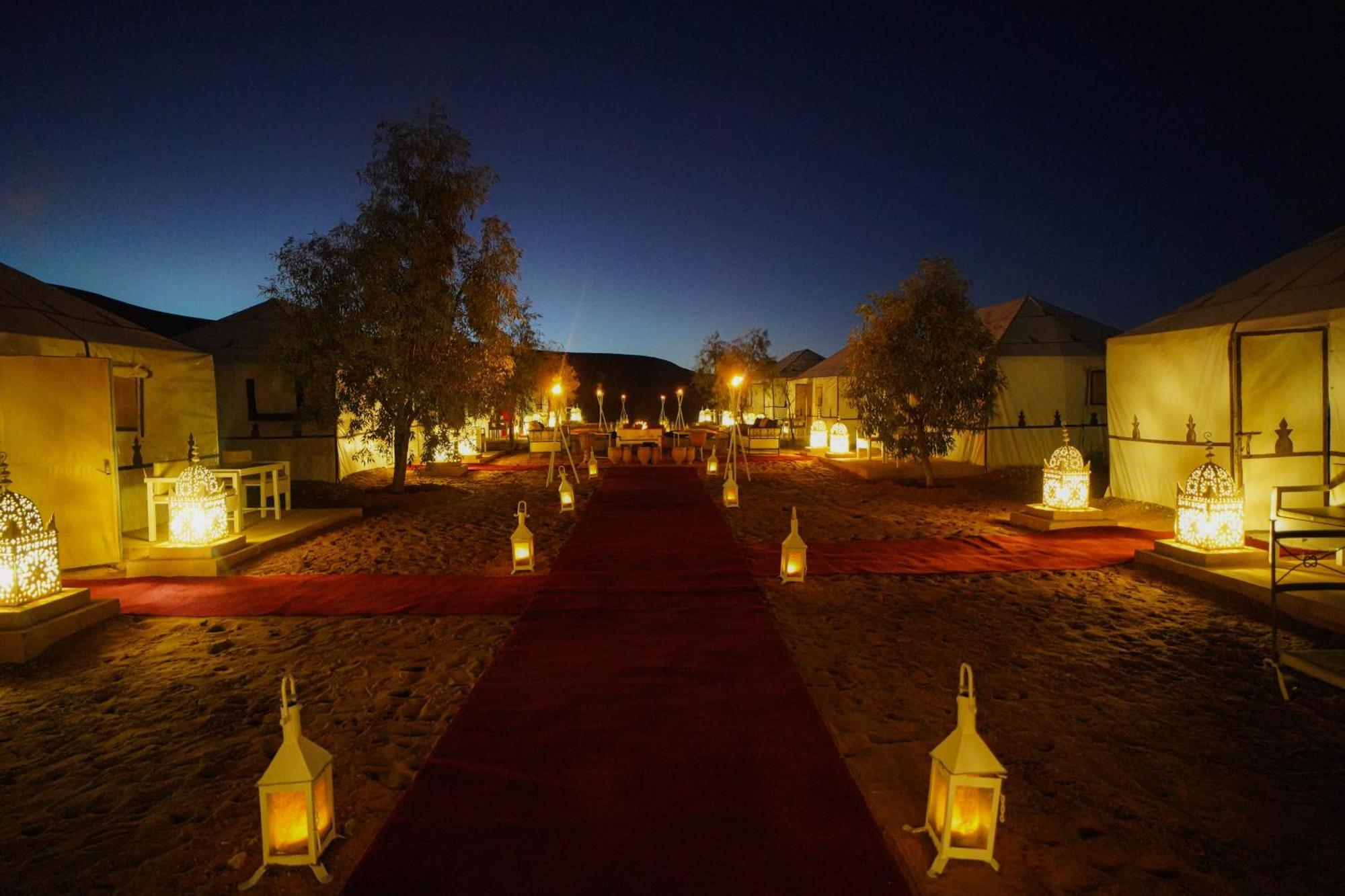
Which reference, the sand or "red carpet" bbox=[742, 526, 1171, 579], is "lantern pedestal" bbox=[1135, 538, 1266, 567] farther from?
"red carpet" bbox=[742, 526, 1171, 579]

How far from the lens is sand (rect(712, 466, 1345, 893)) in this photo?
263 cm

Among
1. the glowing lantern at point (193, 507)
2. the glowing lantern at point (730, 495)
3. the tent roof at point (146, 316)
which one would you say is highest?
the tent roof at point (146, 316)

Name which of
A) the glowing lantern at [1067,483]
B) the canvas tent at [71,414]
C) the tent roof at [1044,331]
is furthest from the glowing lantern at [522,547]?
the tent roof at [1044,331]

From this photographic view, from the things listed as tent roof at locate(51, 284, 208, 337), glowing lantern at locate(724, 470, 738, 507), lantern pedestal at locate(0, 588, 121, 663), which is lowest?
lantern pedestal at locate(0, 588, 121, 663)

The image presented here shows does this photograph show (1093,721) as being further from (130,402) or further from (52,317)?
(130,402)

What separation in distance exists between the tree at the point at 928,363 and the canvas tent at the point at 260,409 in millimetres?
9324

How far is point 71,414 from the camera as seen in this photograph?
6629 mm

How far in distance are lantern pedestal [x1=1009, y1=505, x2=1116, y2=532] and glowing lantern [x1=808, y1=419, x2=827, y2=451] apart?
12041 millimetres

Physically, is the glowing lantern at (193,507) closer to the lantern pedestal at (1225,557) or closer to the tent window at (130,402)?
the tent window at (130,402)

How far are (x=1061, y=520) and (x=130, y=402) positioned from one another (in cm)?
1199

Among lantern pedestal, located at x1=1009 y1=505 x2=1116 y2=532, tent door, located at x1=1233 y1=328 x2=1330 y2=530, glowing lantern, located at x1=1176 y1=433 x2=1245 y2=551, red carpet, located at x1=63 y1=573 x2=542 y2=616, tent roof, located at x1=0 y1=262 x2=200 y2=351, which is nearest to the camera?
red carpet, located at x1=63 y1=573 x2=542 y2=616

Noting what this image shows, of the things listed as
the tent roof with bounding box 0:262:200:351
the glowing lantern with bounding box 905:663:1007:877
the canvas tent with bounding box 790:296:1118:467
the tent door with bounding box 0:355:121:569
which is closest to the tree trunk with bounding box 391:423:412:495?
the tent roof with bounding box 0:262:200:351

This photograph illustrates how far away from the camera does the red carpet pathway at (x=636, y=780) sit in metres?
2.51

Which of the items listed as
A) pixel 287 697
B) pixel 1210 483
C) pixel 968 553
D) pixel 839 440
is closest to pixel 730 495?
pixel 968 553
